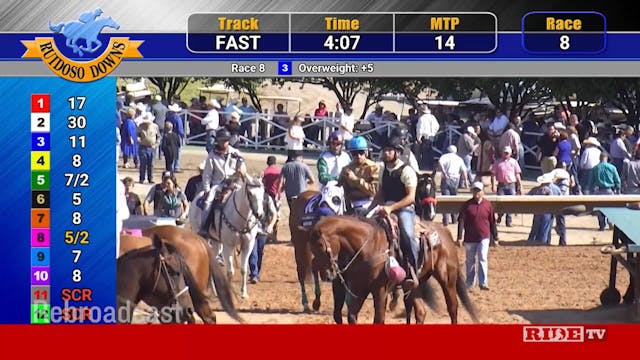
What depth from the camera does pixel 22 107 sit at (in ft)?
45.6

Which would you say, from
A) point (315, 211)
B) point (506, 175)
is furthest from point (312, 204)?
point (506, 175)

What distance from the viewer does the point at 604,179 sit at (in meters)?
14.1

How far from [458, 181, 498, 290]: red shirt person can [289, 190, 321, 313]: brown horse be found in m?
0.96

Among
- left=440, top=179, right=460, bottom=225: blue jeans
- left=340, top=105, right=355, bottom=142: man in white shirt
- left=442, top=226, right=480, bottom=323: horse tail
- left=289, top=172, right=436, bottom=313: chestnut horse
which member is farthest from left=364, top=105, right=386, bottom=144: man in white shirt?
left=442, top=226, right=480, bottom=323: horse tail

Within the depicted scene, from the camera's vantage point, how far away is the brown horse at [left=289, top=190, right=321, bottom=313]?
14414 mm

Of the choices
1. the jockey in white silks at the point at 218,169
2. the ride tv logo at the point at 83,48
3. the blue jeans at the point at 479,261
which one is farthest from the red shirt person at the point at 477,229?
the ride tv logo at the point at 83,48

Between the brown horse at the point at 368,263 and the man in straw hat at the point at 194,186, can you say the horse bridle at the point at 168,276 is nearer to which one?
the man in straw hat at the point at 194,186

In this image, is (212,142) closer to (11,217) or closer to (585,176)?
(11,217)

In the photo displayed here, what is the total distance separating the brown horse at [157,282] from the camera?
1412 centimetres

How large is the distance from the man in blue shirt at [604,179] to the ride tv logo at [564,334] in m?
0.65

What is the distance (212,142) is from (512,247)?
6.59 feet

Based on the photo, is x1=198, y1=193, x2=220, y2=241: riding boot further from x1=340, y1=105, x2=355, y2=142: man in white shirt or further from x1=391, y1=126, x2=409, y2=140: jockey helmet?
x1=391, y1=126, x2=409, y2=140: jockey helmet

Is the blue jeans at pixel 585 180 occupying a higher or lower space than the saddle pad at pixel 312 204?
higher

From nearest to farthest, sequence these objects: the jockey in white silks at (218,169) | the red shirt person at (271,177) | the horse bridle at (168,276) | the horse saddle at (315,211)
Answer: the jockey in white silks at (218,169) < the horse bridle at (168,276) < the horse saddle at (315,211) < the red shirt person at (271,177)
